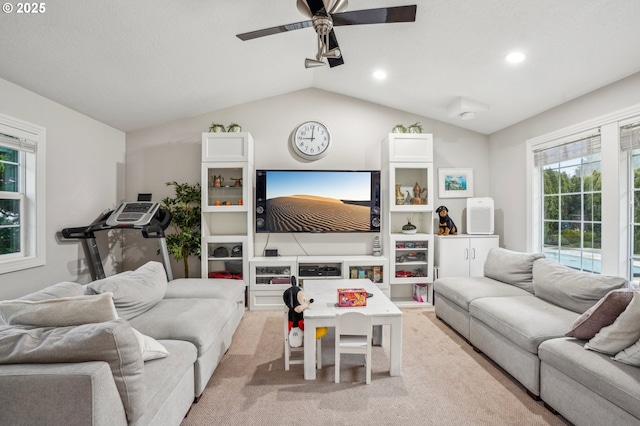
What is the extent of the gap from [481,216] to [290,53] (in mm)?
3165

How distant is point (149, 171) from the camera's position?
14.2 ft

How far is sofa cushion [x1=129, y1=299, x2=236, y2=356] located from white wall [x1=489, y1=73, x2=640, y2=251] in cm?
366

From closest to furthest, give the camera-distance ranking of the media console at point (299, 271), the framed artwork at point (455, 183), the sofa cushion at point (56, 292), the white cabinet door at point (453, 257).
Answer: the sofa cushion at point (56, 292) < the media console at point (299, 271) < the white cabinet door at point (453, 257) < the framed artwork at point (455, 183)

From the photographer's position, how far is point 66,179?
3.22m

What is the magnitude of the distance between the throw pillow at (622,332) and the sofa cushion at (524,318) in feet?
1.11

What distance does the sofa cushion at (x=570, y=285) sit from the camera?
223cm

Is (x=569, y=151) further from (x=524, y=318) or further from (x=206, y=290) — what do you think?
(x=206, y=290)

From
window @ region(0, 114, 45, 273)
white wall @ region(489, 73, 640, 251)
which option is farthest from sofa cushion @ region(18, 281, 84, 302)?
white wall @ region(489, 73, 640, 251)

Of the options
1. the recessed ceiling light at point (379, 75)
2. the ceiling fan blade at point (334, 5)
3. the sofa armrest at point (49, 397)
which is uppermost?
the recessed ceiling light at point (379, 75)

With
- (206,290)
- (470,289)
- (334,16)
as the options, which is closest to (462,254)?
(470,289)

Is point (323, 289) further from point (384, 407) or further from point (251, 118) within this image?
point (251, 118)

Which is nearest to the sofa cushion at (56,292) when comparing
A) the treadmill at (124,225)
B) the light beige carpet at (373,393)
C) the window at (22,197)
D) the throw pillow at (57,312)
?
the throw pillow at (57,312)

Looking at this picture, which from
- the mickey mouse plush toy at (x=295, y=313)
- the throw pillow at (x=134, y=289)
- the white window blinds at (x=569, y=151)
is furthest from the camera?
the white window blinds at (x=569, y=151)

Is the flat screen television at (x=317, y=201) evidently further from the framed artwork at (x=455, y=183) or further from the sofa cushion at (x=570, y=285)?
the sofa cushion at (x=570, y=285)
